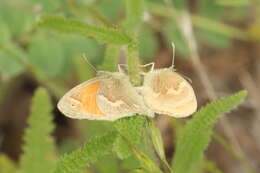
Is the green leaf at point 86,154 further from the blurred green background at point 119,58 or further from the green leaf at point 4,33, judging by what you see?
the green leaf at point 4,33

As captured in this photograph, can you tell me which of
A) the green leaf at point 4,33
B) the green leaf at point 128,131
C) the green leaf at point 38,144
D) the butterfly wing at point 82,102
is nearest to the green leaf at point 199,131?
the green leaf at point 128,131

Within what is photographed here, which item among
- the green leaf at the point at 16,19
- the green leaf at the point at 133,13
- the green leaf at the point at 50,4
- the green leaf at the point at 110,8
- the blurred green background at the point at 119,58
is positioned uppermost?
the green leaf at the point at 133,13

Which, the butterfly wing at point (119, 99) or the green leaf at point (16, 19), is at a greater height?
the butterfly wing at point (119, 99)

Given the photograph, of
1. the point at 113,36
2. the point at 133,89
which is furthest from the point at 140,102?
the point at 113,36

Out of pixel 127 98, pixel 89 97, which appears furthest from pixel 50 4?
pixel 127 98

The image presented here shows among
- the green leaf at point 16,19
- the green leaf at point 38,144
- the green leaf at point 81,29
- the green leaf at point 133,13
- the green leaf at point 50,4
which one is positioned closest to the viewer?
the green leaf at point 81,29

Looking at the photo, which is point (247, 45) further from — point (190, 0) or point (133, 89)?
point (133, 89)

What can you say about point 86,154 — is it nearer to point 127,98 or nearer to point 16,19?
point 127,98
